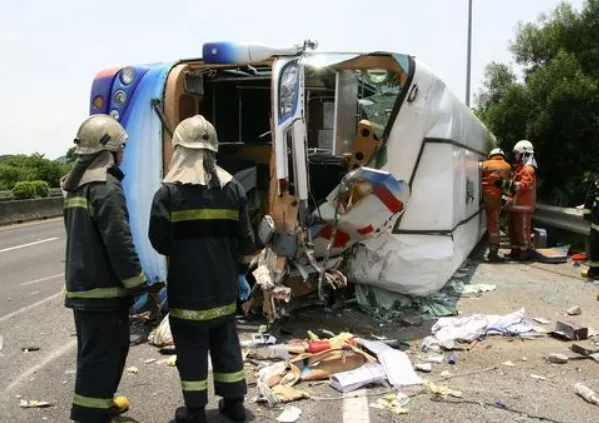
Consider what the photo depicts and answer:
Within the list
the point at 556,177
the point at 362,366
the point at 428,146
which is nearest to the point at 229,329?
the point at 362,366

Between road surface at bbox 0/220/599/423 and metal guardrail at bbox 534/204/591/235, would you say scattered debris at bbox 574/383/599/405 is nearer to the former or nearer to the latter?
road surface at bbox 0/220/599/423

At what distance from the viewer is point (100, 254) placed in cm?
355

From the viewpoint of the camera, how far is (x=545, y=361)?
4895 millimetres

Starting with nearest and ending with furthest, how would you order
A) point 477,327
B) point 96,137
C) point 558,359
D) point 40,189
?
point 96,137 < point 558,359 < point 477,327 < point 40,189

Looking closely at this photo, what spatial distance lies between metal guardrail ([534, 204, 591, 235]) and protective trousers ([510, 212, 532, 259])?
82 cm

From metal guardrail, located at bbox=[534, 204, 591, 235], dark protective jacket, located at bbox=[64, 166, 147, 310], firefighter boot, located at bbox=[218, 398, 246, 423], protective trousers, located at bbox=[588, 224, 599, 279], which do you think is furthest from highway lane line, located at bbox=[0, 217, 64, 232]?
firefighter boot, located at bbox=[218, 398, 246, 423]

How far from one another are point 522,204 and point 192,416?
7.82m

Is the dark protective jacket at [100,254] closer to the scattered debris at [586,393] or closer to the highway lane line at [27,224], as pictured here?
the scattered debris at [586,393]

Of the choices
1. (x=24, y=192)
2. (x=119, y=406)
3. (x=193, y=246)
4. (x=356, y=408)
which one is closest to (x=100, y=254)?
(x=193, y=246)

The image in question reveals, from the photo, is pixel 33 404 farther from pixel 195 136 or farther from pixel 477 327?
pixel 477 327

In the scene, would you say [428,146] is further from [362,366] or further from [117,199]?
[117,199]

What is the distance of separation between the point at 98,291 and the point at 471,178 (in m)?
6.70

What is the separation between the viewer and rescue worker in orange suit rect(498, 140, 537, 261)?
33.2 ft

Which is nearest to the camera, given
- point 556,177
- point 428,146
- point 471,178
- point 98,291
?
point 98,291
